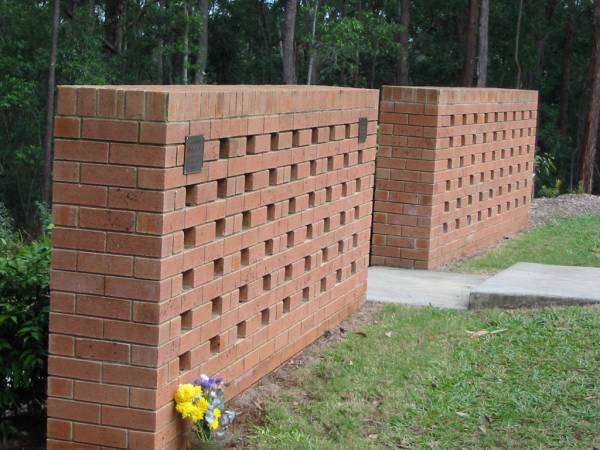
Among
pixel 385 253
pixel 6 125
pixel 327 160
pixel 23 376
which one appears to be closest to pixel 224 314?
pixel 23 376

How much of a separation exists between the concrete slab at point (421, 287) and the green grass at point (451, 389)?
0.85m

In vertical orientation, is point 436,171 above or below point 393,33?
below

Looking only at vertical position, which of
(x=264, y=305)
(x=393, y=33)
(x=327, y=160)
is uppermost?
(x=393, y=33)

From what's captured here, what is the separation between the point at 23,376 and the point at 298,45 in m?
42.6

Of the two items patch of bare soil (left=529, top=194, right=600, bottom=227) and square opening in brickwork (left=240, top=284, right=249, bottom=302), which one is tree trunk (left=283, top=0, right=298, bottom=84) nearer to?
patch of bare soil (left=529, top=194, right=600, bottom=227)

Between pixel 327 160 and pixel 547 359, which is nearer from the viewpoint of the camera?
pixel 547 359

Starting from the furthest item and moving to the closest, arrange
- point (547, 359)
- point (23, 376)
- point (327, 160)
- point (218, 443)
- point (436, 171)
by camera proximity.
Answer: point (436, 171)
point (327, 160)
point (547, 359)
point (23, 376)
point (218, 443)

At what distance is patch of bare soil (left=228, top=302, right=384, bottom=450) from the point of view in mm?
5227

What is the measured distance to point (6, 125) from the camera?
36.4 meters

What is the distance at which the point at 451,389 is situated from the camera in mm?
5828

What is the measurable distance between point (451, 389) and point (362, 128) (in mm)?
2468

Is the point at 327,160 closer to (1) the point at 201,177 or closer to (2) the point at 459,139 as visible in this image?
(1) the point at 201,177

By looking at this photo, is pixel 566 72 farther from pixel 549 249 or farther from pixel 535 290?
pixel 535 290

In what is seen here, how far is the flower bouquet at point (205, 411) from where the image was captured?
4.62 m
